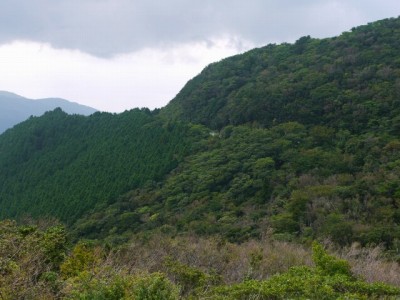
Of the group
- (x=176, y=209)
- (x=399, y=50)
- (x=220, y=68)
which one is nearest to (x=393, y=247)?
(x=176, y=209)

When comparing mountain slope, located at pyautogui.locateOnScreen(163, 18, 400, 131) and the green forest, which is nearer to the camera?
the green forest

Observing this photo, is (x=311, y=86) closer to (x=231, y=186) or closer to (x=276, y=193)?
(x=231, y=186)

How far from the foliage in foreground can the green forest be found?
0.17ft

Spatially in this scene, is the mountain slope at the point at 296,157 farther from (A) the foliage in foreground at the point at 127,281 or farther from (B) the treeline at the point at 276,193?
(A) the foliage in foreground at the point at 127,281

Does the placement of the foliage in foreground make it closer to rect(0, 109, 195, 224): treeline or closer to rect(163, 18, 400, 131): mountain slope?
→ rect(163, 18, 400, 131): mountain slope

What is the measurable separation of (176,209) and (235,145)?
14.8 metres

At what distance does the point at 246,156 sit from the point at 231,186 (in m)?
6.14

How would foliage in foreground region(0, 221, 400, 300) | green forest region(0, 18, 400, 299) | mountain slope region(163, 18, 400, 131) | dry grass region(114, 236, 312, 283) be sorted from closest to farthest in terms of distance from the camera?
1. foliage in foreground region(0, 221, 400, 300)
2. green forest region(0, 18, 400, 299)
3. dry grass region(114, 236, 312, 283)
4. mountain slope region(163, 18, 400, 131)

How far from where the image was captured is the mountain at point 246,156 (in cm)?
3716

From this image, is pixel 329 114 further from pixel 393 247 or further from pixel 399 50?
pixel 393 247

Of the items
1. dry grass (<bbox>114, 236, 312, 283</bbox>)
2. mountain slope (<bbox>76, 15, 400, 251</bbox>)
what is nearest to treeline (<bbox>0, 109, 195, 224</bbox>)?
mountain slope (<bbox>76, 15, 400, 251</bbox>)

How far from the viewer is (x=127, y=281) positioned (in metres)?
8.98

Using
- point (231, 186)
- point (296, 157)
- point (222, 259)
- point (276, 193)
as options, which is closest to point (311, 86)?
point (296, 157)

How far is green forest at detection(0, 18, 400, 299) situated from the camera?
41.8 feet
